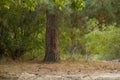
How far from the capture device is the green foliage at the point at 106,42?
19722 millimetres

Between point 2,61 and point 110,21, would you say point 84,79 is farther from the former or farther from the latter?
point 2,61

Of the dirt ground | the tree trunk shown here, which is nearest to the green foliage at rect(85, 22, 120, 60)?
the tree trunk

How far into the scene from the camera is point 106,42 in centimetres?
2016

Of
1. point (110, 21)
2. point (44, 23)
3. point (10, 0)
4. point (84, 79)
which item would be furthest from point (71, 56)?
point (10, 0)

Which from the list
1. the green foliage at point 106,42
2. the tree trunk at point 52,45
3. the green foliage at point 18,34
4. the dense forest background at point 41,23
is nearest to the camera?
the dense forest background at point 41,23

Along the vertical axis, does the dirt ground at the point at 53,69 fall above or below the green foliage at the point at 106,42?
below

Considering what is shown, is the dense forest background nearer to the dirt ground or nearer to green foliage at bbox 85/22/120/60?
the dirt ground

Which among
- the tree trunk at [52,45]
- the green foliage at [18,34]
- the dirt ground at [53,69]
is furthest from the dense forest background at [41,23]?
the dirt ground at [53,69]

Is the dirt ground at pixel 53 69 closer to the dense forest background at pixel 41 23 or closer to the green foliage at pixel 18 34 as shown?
the green foliage at pixel 18 34

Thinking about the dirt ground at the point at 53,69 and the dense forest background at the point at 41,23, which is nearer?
the dirt ground at the point at 53,69

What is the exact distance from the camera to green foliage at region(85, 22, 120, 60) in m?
19.7

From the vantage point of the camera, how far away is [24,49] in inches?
543

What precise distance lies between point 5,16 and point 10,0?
156 inches

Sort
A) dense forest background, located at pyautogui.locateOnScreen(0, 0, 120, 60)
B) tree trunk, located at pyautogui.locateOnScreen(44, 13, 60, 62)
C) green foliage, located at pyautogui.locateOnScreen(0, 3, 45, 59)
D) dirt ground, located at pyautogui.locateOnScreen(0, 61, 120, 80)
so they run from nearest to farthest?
dirt ground, located at pyautogui.locateOnScreen(0, 61, 120, 80) < dense forest background, located at pyautogui.locateOnScreen(0, 0, 120, 60) < tree trunk, located at pyautogui.locateOnScreen(44, 13, 60, 62) < green foliage, located at pyautogui.locateOnScreen(0, 3, 45, 59)
